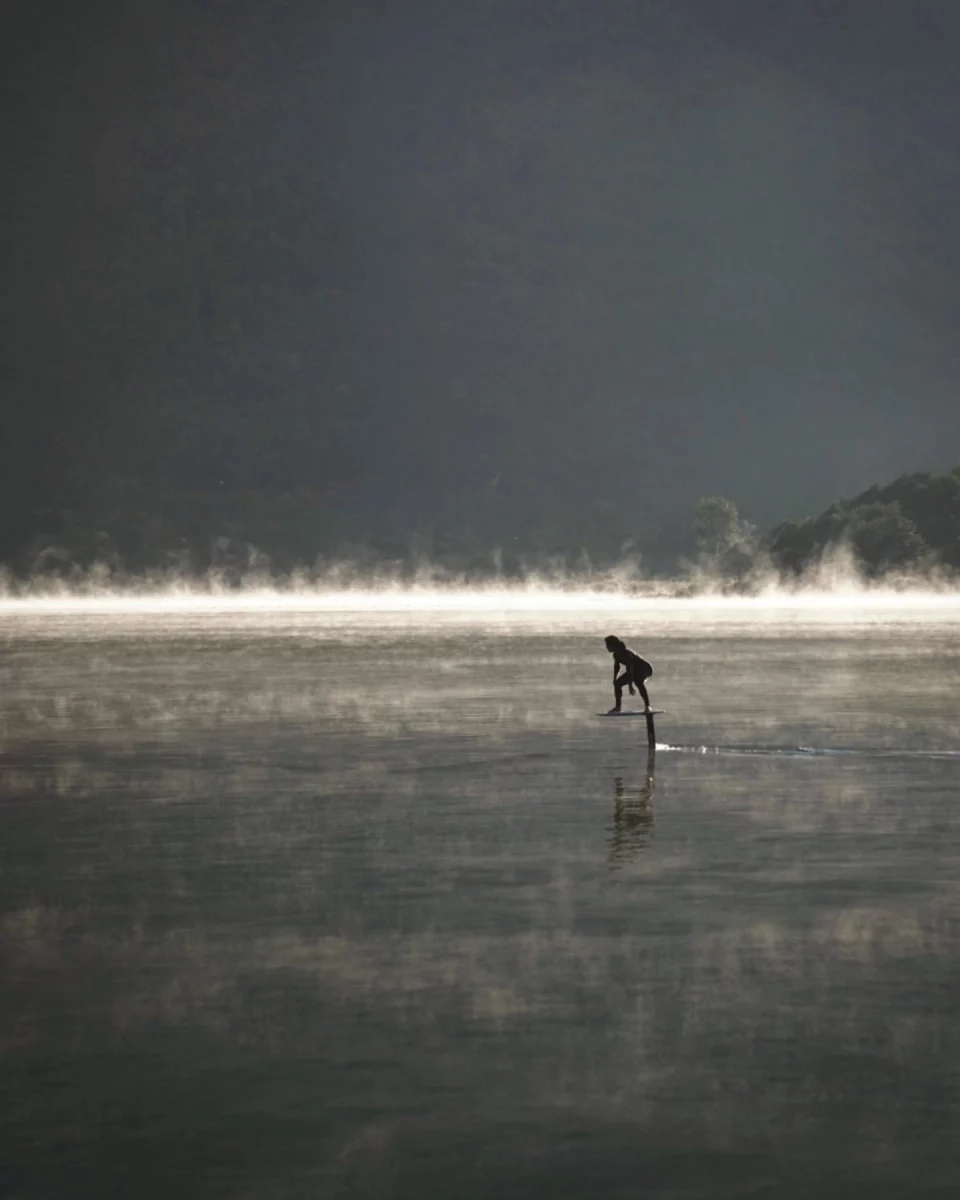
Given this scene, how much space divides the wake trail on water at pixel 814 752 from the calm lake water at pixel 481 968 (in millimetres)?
167

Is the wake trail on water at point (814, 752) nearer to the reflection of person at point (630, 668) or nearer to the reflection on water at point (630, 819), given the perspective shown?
the reflection of person at point (630, 668)

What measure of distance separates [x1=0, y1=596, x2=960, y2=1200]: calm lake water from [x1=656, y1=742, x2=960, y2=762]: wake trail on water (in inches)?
6.6

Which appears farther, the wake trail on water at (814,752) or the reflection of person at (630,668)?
the reflection of person at (630,668)

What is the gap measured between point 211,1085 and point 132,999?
269 cm

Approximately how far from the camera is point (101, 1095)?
13.8 m

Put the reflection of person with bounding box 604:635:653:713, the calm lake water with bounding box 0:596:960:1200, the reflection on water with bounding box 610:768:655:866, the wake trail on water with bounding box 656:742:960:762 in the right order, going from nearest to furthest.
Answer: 1. the calm lake water with bounding box 0:596:960:1200
2. the reflection on water with bounding box 610:768:655:866
3. the wake trail on water with bounding box 656:742:960:762
4. the reflection of person with bounding box 604:635:653:713

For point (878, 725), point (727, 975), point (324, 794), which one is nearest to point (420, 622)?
point (878, 725)

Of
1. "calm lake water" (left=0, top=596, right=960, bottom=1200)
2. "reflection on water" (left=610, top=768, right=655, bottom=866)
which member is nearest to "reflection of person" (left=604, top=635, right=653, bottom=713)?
"calm lake water" (left=0, top=596, right=960, bottom=1200)

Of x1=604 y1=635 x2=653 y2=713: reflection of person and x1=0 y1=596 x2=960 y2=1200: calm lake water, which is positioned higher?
x1=604 y1=635 x2=653 y2=713: reflection of person

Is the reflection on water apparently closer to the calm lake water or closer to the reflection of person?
the calm lake water

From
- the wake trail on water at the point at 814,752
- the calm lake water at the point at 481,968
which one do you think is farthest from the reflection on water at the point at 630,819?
the wake trail on water at the point at 814,752

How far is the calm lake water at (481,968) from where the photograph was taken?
1261 cm

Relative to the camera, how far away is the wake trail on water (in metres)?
36.4

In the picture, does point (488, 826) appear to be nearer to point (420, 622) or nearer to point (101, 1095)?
point (101, 1095)
